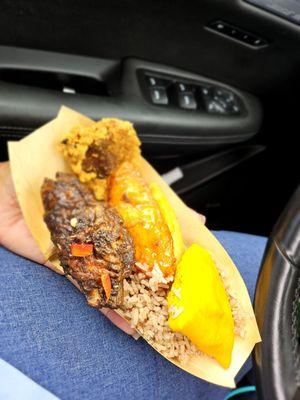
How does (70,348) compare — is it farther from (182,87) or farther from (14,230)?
(182,87)

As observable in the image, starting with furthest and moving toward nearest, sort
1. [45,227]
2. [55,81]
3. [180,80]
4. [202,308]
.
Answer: [180,80] < [55,81] < [45,227] < [202,308]

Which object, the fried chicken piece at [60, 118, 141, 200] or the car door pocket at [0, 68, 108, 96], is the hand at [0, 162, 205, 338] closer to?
the fried chicken piece at [60, 118, 141, 200]

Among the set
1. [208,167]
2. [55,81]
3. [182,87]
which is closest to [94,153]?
[55,81]

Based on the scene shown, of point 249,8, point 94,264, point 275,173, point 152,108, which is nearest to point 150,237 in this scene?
point 94,264

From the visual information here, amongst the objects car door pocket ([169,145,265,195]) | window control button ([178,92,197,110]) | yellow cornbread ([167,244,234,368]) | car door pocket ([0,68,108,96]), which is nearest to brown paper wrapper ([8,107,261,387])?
yellow cornbread ([167,244,234,368])

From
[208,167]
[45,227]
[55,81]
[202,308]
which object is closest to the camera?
[202,308]

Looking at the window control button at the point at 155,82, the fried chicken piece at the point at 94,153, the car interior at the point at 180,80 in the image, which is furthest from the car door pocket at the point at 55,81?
the fried chicken piece at the point at 94,153

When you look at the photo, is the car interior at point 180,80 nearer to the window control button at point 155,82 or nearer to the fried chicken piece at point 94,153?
the window control button at point 155,82
